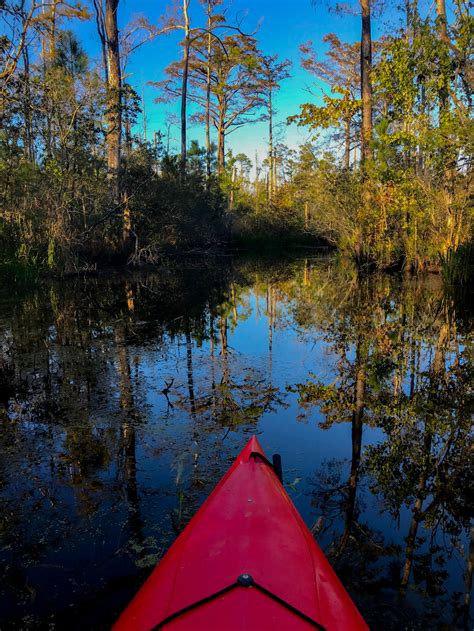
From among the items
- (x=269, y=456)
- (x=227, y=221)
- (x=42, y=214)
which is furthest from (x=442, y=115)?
(x=227, y=221)

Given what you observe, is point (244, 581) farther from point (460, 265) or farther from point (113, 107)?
point (113, 107)

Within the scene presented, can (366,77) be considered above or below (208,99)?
below

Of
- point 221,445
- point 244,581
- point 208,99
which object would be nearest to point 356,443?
point 221,445

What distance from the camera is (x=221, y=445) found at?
354 centimetres

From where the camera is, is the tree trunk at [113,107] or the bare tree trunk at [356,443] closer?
the bare tree trunk at [356,443]

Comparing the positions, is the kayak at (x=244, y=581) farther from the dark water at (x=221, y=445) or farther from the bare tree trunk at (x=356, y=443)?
the bare tree trunk at (x=356, y=443)

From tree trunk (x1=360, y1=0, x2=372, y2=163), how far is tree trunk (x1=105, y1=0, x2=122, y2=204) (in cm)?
712

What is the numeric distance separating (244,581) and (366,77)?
592 inches

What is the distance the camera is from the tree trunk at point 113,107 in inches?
549

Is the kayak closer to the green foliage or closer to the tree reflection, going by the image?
the tree reflection

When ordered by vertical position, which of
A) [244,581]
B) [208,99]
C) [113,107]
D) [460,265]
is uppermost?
[208,99]

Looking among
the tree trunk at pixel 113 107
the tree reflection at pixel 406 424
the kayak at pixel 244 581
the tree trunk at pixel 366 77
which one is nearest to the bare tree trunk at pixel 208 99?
the tree trunk at pixel 113 107

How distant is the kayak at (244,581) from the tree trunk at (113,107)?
14164mm

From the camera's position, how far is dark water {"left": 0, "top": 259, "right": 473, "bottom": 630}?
7.18ft
